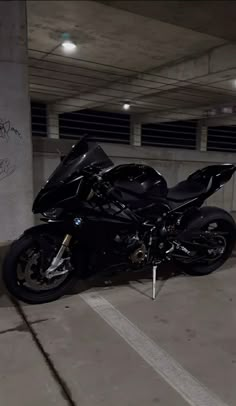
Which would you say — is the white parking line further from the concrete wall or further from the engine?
the concrete wall

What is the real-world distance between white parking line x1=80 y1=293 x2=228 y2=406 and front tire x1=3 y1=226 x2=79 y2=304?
0.26m

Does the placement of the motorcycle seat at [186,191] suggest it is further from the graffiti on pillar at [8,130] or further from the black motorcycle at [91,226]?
the graffiti on pillar at [8,130]

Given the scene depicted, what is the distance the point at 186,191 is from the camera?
8.66 feet

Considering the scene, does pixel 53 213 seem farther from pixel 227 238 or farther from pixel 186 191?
pixel 227 238

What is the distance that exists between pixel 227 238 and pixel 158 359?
158cm

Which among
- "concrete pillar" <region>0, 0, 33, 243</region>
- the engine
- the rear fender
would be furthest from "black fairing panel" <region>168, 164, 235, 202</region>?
"concrete pillar" <region>0, 0, 33, 243</region>

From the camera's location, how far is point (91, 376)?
1519 mm

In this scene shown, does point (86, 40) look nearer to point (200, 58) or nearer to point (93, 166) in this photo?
point (93, 166)

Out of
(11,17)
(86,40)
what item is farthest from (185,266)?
(11,17)

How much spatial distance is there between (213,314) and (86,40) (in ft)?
6.14

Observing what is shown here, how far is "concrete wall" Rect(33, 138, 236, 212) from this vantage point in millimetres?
4191

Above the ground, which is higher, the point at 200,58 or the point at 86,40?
the point at 200,58

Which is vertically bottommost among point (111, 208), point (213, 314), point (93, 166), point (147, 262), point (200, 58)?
point (213, 314)

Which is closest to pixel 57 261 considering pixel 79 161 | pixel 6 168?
pixel 79 161
